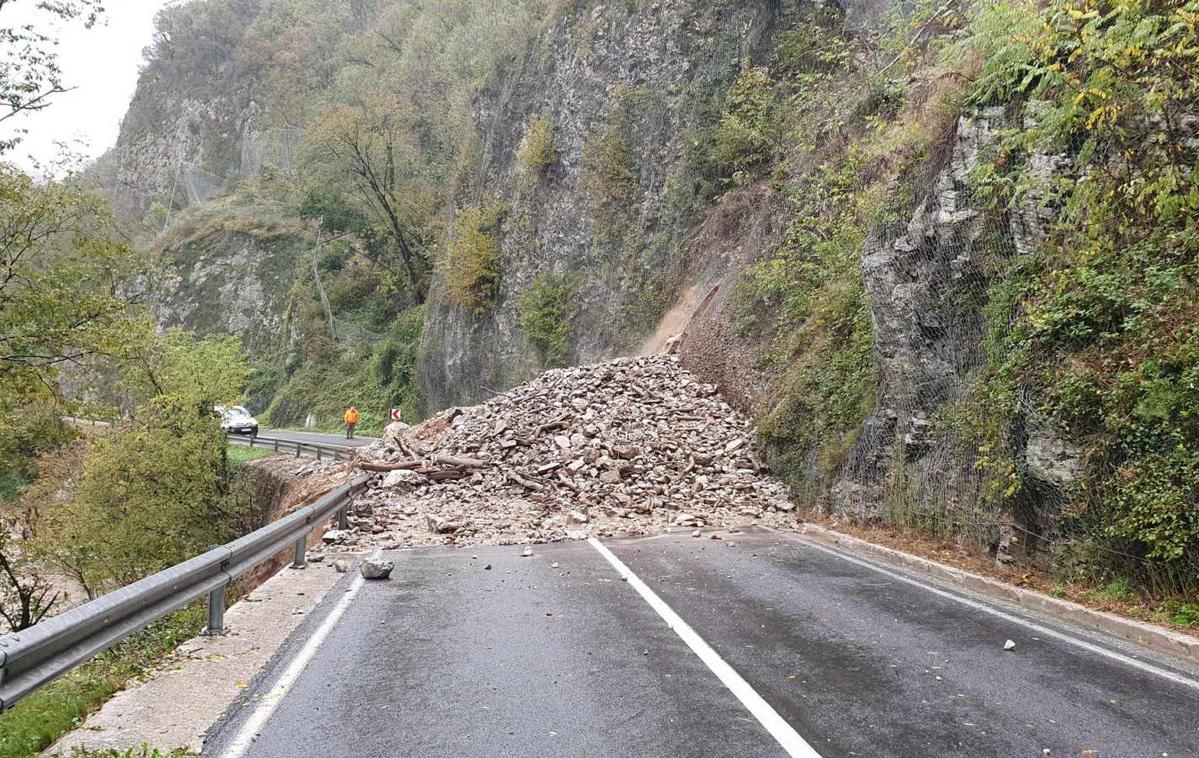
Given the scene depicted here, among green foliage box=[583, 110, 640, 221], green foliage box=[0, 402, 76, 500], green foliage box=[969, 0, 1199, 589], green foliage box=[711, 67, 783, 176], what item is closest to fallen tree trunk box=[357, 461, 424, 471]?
green foliage box=[0, 402, 76, 500]

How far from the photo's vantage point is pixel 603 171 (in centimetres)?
2917

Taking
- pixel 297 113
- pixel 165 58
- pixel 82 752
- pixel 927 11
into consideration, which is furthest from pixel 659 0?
pixel 165 58

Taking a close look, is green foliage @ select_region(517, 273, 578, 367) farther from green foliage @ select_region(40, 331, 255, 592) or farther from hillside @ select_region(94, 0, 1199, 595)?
green foliage @ select_region(40, 331, 255, 592)

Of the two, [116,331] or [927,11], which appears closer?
[927,11]

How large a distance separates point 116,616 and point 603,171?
26359mm

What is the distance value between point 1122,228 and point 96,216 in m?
15.8

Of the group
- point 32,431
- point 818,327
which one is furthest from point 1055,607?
point 32,431

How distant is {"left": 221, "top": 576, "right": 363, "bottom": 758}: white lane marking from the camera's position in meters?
3.90

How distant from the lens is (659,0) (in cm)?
2875

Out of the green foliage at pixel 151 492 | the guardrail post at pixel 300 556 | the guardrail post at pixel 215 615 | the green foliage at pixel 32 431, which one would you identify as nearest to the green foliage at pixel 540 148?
the green foliage at pixel 151 492

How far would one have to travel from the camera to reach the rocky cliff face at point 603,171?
26.0 meters

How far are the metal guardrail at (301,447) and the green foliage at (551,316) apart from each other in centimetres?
846

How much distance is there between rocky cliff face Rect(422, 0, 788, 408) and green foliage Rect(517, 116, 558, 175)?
0.15 m

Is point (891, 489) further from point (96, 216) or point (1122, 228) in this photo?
point (96, 216)
